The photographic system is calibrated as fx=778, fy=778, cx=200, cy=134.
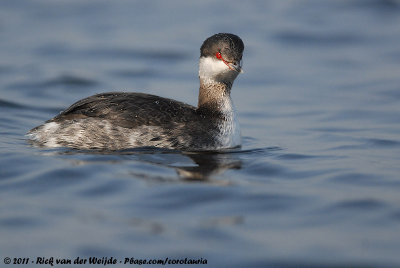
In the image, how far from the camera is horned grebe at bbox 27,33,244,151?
33.2 feet

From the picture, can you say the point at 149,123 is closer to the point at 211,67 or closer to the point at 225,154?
the point at 225,154

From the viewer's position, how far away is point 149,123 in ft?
33.3

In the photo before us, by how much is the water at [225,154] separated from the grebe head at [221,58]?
110 centimetres

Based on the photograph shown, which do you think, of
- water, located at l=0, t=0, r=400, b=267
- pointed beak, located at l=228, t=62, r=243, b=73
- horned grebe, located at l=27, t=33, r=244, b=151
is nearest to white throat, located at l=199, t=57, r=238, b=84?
horned grebe, located at l=27, t=33, r=244, b=151

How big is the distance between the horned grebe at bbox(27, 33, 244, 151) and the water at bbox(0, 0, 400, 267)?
0.81 ft

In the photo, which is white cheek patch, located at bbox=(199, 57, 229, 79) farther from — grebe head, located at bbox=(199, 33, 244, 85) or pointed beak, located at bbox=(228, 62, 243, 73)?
pointed beak, located at bbox=(228, 62, 243, 73)

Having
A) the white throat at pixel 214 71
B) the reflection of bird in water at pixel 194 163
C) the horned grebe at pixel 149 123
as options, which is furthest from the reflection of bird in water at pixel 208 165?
the white throat at pixel 214 71

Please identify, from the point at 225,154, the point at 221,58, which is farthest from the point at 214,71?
the point at 225,154

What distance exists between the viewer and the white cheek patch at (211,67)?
10.5m

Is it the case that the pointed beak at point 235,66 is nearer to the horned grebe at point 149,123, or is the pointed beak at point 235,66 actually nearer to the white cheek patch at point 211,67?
the horned grebe at point 149,123

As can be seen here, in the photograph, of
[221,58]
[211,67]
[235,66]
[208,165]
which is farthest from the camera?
[211,67]

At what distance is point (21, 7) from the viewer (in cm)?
2103

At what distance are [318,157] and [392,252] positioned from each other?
12.1 feet

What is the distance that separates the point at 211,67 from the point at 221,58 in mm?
287
